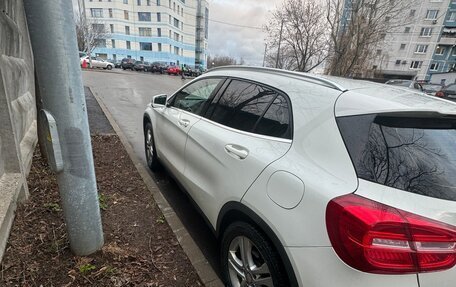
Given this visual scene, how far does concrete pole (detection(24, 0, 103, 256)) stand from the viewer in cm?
171

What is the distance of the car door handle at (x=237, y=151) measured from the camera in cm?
202

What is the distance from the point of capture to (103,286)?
6.78ft

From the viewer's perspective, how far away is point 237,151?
6.87ft

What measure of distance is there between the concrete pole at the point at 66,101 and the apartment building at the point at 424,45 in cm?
5379

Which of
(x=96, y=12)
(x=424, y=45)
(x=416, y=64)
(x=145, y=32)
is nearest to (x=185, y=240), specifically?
(x=416, y=64)

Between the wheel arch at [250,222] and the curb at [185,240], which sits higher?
the wheel arch at [250,222]

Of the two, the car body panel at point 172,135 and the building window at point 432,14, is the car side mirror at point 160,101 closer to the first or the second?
the car body panel at point 172,135

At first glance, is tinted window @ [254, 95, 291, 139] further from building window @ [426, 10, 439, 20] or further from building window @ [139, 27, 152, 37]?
building window @ [139, 27, 152, 37]

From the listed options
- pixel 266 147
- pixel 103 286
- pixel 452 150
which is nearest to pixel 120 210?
pixel 103 286

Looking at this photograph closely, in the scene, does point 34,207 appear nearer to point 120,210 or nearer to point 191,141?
point 120,210

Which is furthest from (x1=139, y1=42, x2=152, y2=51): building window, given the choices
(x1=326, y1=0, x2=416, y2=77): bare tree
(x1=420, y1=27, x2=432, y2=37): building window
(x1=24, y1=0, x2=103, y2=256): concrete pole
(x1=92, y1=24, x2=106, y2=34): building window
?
(x1=24, y1=0, x2=103, y2=256): concrete pole

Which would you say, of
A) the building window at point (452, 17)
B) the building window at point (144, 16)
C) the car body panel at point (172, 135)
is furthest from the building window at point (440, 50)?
the car body panel at point (172, 135)

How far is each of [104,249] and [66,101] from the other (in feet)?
4.26

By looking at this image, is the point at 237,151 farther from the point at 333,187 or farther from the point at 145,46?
the point at 145,46
